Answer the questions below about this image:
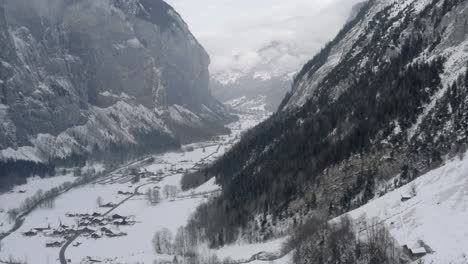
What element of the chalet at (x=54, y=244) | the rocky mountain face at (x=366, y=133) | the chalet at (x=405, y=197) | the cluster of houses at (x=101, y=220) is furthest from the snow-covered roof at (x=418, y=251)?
the cluster of houses at (x=101, y=220)

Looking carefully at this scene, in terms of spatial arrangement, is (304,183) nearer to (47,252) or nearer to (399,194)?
(399,194)

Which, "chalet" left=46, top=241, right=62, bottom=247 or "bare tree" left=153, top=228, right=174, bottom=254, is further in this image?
"chalet" left=46, top=241, right=62, bottom=247

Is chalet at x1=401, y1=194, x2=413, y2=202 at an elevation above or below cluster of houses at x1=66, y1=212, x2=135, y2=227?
below

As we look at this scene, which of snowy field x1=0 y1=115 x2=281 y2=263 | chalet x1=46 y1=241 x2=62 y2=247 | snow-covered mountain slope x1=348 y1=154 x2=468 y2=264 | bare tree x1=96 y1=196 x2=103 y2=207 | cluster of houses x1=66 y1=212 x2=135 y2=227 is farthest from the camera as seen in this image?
bare tree x1=96 y1=196 x2=103 y2=207

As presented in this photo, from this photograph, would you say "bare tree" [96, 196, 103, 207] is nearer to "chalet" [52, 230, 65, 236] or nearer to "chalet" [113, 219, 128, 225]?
"chalet" [113, 219, 128, 225]

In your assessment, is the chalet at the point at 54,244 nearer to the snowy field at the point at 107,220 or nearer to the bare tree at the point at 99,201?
the snowy field at the point at 107,220

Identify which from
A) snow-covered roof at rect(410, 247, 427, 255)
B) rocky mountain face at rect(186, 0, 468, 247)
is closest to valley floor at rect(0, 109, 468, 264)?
snow-covered roof at rect(410, 247, 427, 255)

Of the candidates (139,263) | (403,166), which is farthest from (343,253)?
(139,263)
